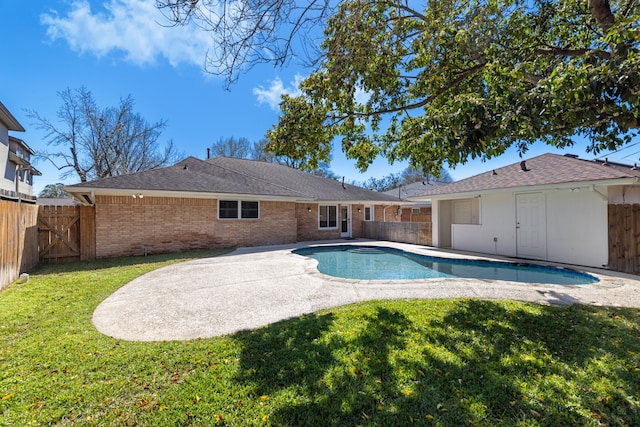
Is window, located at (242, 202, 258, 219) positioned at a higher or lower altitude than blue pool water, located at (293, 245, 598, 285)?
higher

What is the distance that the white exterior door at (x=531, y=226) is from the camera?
10.3 meters

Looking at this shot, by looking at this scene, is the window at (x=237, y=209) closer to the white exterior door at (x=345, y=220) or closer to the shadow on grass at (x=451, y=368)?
the white exterior door at (x=345, y=220)

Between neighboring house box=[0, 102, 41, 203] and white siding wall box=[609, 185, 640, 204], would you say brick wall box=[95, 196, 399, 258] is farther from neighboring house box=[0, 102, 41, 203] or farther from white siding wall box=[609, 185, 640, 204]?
white siding wall box=[609, 185, 640, 204]

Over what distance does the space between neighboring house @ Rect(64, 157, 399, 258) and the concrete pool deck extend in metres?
4.68

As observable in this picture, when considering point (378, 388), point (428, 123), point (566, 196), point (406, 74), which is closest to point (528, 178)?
point (566, 196)

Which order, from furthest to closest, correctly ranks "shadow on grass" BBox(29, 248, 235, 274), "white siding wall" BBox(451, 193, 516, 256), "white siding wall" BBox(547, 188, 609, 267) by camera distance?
"white siding wall" BBox(451, 193, 516, 256), "shadow on grass" BBox(29, 248, 235, 274), "white siding wall" BBox(547, 188, 609, 267)

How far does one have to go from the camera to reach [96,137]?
2684 centimetres

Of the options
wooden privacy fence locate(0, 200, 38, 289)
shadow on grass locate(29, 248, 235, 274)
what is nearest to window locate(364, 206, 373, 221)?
shadow on grass locate(29, 248, 235, 274)

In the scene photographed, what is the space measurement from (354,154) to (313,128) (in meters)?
1.69

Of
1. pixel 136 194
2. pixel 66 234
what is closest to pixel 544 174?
pixel 136 194

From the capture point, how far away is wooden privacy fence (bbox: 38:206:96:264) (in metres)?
10.2

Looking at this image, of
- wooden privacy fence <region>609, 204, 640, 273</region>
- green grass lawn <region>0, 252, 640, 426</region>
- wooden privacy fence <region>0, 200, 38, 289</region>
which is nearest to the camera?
green grass lawn <region>0, 252, 640, 426</region>

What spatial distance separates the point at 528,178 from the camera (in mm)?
10695

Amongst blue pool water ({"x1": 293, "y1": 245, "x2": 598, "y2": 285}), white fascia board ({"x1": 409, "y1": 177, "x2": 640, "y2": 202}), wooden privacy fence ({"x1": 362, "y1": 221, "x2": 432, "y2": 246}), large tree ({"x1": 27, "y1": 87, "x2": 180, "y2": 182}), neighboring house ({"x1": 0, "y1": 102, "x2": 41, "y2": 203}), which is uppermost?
large tree ({"x1": 27, "y1": 87, "x2": 180, "y2": 182})
